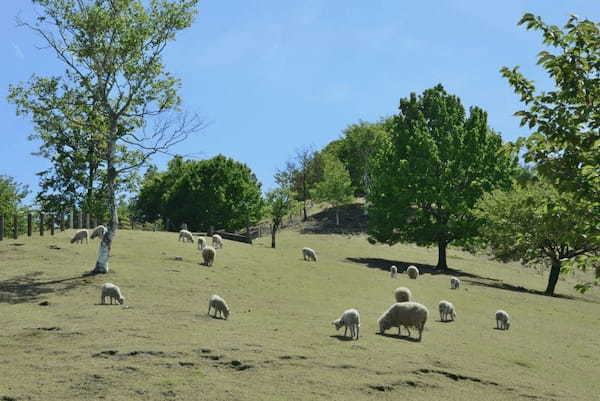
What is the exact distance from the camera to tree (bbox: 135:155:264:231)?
91000 millimetres

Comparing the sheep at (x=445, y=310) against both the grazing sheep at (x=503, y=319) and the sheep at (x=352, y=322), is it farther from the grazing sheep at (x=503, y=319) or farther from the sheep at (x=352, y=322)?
→ the sheep at (x=352, y=322)

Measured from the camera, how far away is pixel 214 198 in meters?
91.3

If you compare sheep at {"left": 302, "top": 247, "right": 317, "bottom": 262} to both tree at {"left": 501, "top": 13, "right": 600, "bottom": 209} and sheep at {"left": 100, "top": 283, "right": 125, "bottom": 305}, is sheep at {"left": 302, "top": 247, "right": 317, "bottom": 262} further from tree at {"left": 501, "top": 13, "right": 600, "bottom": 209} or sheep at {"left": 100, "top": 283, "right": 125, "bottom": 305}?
tree at {"left": 501, "top": 13, "right": 600, "bottom": 209}

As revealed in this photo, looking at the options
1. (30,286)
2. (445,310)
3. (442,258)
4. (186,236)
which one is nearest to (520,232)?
(442,258)

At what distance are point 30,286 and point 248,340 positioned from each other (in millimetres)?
13983

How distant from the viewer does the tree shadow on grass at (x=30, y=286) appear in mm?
24750

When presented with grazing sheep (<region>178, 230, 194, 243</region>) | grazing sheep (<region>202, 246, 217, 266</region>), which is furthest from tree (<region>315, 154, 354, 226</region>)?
grazing sheep (<region>202, 246, 217, 266</region>)

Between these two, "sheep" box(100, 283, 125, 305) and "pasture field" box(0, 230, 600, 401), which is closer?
"pasture field" box(0, 230, 600, 401)

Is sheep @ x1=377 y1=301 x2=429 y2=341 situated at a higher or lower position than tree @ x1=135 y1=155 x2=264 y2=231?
lower

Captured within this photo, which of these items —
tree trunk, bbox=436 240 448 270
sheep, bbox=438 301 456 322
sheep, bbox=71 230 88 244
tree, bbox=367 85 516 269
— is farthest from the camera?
tree trunk, bbox=436 240 448 270

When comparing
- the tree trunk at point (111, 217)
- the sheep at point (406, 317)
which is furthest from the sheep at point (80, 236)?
the sheep at point (406, 317)

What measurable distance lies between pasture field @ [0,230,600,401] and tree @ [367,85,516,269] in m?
19.0

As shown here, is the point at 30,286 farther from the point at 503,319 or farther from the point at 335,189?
the point at 335,189

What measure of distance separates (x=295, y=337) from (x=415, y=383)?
486 centimetres
